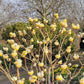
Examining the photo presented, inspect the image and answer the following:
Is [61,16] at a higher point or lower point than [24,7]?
lower

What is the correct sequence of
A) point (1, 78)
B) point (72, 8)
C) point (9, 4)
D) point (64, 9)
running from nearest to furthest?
point (1, 78) < point (72, 8) < point (64, 9) < point (9, 4)

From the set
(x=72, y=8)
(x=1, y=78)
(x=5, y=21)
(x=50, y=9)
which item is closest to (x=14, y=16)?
(x=5, y=21)

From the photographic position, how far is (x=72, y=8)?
34.3 feet

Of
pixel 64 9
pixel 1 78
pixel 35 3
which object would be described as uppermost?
pixel 35 3

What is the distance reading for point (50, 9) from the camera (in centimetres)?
1209

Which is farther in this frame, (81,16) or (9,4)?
(9,4)

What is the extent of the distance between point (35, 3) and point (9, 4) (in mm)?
2669

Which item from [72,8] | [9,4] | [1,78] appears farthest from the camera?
[9,4]

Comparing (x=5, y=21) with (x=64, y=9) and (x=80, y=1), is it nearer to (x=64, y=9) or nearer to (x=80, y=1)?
(x=64, y=9)

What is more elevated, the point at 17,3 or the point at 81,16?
the point at 17,3

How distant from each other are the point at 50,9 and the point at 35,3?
160cm

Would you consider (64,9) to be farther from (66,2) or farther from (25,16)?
(25,16)

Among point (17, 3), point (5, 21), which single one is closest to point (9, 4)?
point (17, 3)

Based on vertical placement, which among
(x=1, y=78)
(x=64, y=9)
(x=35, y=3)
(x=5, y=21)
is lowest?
(x=1, y=78)
